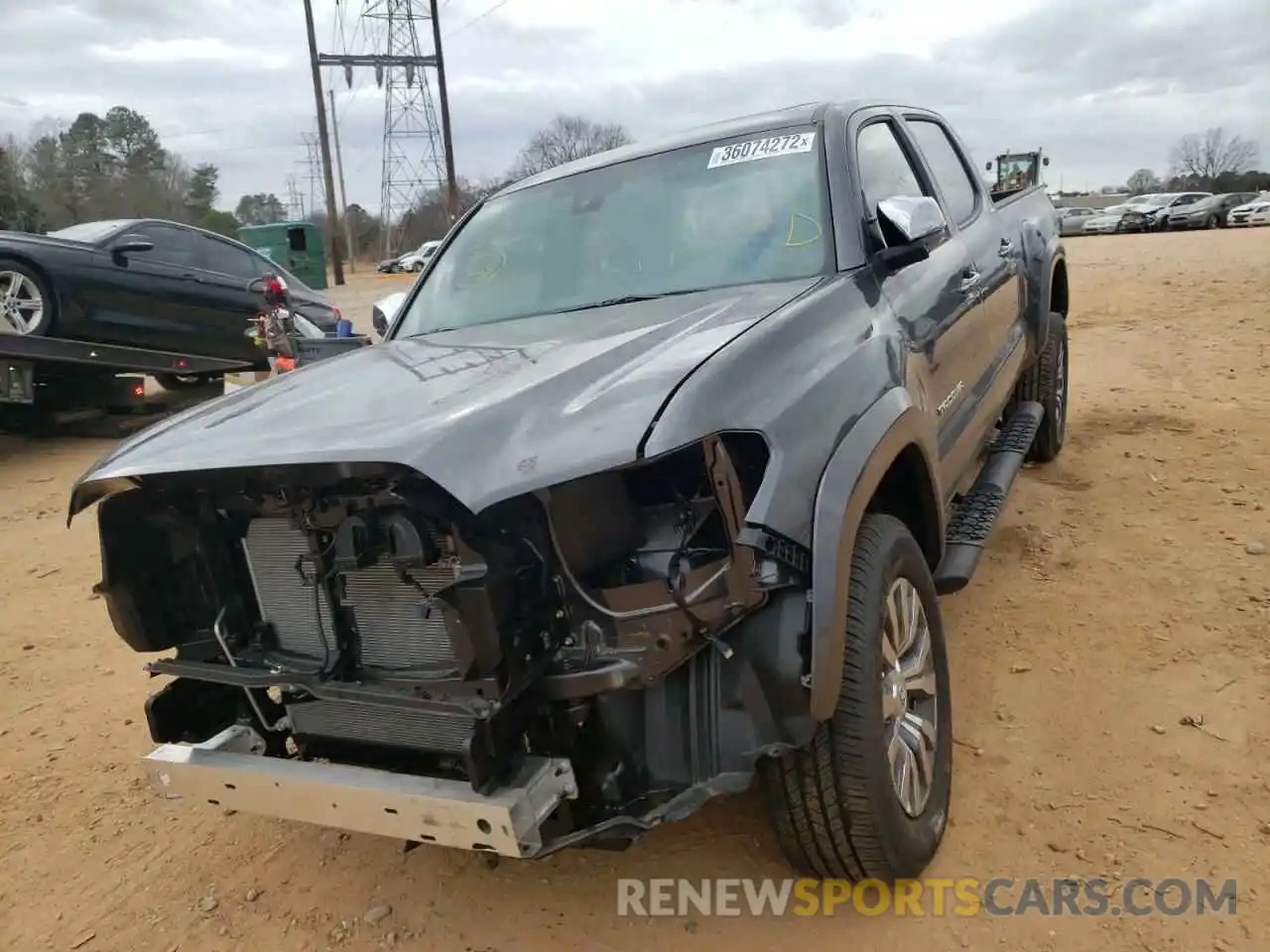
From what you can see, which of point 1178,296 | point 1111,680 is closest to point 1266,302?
point 1178,296

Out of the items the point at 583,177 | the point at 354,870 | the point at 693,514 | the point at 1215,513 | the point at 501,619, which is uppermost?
the point at 583,177

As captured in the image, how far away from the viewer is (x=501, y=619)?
1995 mm

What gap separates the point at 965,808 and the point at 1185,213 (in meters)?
36.2

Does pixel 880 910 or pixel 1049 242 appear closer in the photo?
pixel 880 910

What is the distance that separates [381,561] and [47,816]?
1988 mm

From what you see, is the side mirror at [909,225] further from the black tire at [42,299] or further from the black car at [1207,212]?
the black car at [1207,212]

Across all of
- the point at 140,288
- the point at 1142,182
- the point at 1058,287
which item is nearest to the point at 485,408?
the point at 1058,287

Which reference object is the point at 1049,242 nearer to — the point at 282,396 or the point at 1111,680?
the point at 1111,680

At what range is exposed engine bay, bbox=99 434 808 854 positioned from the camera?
2020mm

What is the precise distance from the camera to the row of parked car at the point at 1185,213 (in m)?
31.2

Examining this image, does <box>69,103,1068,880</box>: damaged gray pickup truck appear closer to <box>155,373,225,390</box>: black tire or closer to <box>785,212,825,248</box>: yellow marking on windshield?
<box>785,212,825,248</box>: yellow marking on windshield

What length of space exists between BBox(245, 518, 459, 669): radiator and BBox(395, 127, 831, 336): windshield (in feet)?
4.22

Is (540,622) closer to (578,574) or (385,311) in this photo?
(578,574)

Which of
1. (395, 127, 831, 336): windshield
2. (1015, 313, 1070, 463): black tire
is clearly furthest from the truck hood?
(1015, 313, 1070, 463): black tire
